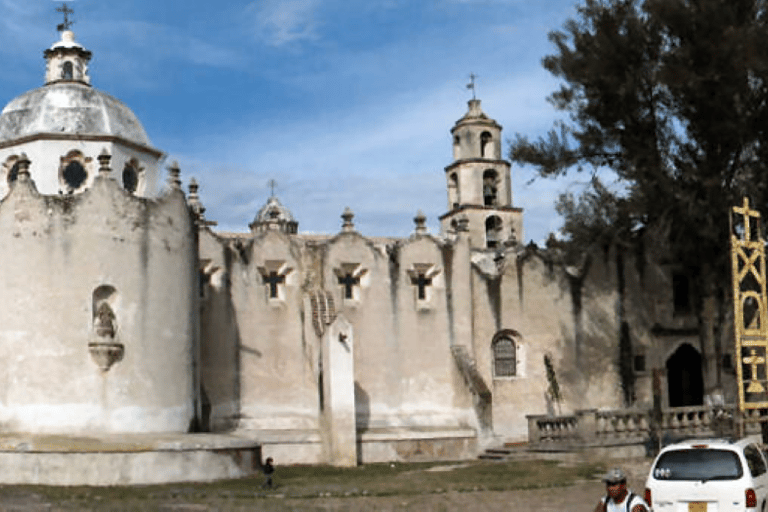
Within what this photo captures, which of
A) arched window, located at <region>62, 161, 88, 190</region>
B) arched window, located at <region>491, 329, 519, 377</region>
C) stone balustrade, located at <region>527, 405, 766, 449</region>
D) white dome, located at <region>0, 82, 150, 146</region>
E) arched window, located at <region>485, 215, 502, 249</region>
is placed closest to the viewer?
stone balustrade, located at <region>527, 405, 766, 449</region>

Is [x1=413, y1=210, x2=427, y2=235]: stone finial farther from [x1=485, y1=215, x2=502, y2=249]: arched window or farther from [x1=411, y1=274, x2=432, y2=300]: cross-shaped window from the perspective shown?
[x1=485, y1=215, x2=502, y2=249]: arched window

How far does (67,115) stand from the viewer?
30.2m

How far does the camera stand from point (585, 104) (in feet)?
103

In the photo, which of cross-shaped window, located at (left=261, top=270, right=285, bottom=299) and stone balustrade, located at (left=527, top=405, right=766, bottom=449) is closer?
stone balustrade, located at (left=527, top=405, right=766, bottom=449)

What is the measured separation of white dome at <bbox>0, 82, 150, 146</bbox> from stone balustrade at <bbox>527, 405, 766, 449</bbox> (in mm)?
14344

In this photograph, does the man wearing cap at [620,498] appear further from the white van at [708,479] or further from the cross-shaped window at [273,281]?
the cross-shaped window at [273,281]

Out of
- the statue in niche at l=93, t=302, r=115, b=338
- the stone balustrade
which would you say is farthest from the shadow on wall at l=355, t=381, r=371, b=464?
the statue in niche at l=93, t=302, r=115, b=338

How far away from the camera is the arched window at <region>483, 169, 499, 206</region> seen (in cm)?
5441

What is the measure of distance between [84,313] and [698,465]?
1487 cm

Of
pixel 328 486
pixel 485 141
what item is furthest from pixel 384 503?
pixel 485 141

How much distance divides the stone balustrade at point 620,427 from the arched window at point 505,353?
318 centimetres

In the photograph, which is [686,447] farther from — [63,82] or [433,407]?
[63,82]

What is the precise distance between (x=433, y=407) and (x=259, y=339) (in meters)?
5.62

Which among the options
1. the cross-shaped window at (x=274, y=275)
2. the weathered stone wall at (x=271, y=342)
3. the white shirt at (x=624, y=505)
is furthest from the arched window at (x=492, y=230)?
the white shirt at (x=624, y=505)
